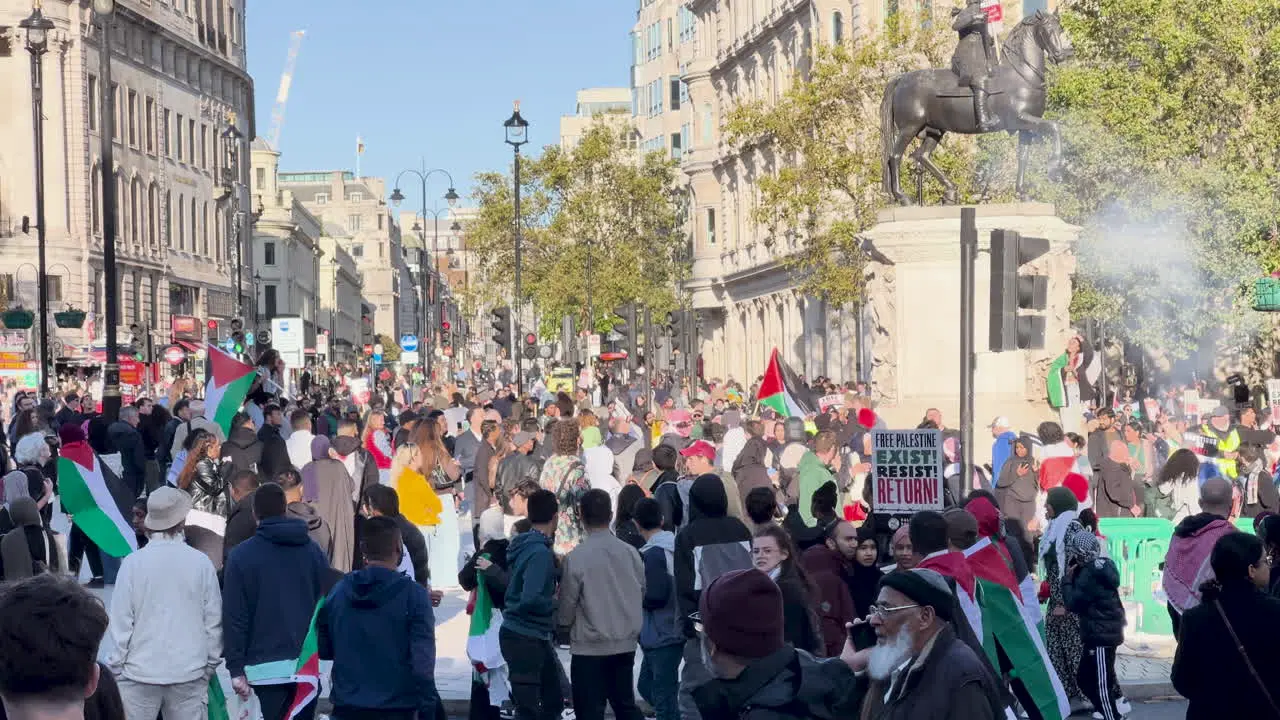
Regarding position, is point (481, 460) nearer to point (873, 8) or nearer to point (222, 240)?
point (873, 8)

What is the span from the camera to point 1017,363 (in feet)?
72.3

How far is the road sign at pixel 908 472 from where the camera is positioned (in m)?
10.5

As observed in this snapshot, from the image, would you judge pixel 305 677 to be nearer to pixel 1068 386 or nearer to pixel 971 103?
pixel 1068 386

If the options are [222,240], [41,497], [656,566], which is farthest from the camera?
[222,240]

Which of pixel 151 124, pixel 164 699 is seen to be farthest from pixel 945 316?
pixel 151 124

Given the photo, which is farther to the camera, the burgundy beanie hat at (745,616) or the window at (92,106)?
the window at (92,106)

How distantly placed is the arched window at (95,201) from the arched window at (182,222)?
1263cm

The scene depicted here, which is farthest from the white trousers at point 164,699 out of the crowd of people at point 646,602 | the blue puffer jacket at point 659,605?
the blue puffer jacket at point 659,605

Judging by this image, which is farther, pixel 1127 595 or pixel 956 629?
pixel 1127 595

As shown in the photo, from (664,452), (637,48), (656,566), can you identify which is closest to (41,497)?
(664,452)

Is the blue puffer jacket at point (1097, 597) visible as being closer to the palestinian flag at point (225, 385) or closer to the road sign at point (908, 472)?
the road sign at point (908, 472)

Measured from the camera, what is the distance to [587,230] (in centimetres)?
7644

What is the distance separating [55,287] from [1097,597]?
64.6m

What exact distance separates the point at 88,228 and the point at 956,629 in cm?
6948
